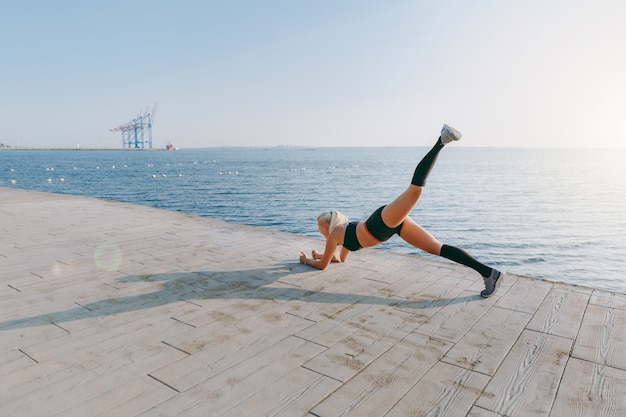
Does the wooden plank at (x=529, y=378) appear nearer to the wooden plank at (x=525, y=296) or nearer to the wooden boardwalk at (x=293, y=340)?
the wooden boardwalk at (x=293, y=340)

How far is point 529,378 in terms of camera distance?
2.89 metres

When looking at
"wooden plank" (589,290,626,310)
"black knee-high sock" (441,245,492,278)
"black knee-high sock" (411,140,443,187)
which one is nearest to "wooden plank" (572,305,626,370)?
"wooden plank" (589,290,626,310)

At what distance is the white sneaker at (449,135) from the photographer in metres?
4.13

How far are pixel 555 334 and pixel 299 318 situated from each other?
230cm

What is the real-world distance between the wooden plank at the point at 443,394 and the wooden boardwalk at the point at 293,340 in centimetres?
1

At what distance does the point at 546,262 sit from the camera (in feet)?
50.5

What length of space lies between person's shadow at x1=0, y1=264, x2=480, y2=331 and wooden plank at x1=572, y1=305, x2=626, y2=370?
1.09 meters

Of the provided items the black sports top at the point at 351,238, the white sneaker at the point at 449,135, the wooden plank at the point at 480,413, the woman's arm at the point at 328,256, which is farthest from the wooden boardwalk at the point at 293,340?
the white sneaker at the point at 449,135

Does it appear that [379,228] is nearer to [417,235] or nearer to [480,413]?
[417,235]

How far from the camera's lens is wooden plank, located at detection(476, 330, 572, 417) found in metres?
2.56

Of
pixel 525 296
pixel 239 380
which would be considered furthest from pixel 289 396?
pixel 525 296

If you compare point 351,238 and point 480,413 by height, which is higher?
point 351,238

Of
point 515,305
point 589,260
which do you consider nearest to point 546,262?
point 589,260

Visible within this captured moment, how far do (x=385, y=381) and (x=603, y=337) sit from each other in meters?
2.13
